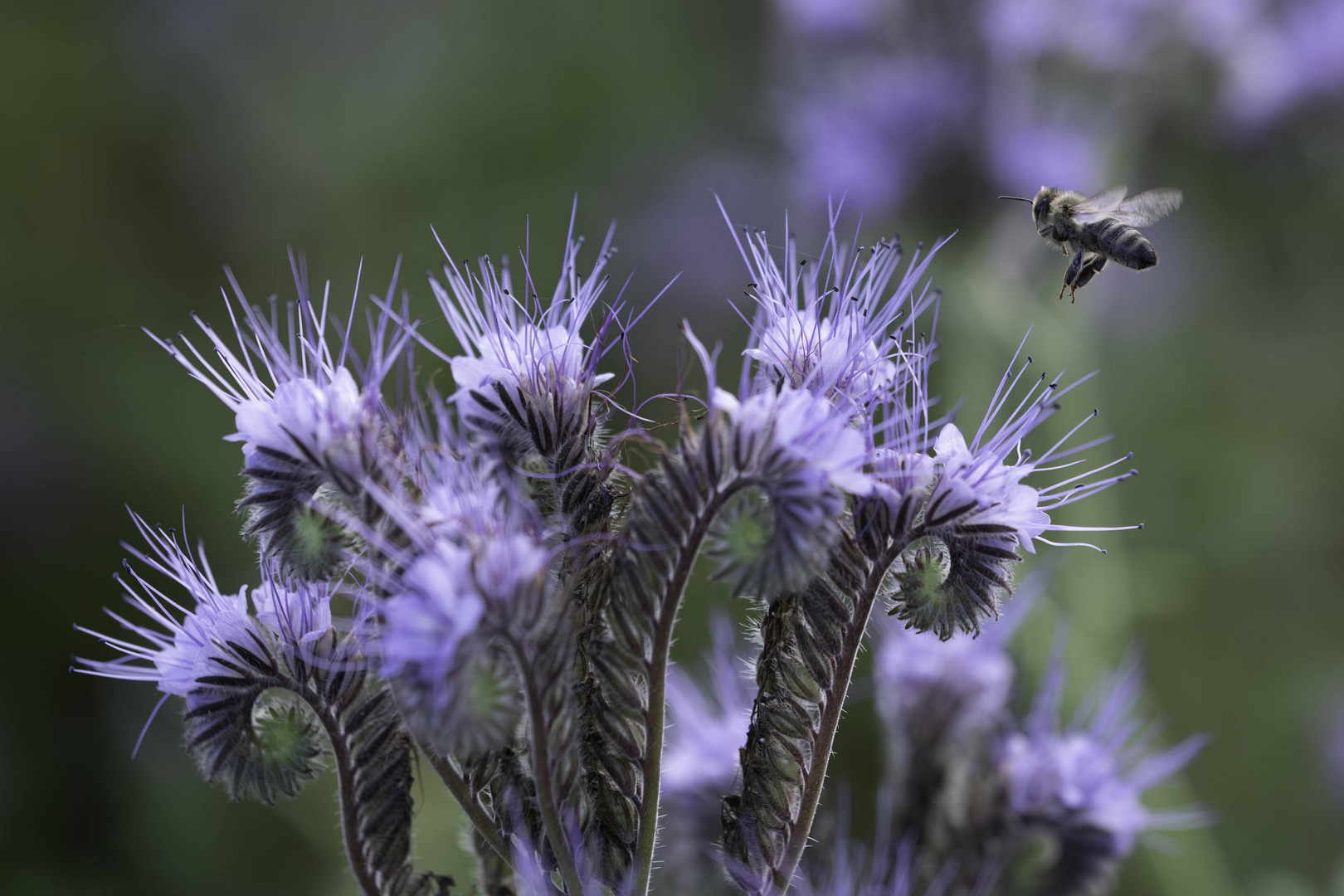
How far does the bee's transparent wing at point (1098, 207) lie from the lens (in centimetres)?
341

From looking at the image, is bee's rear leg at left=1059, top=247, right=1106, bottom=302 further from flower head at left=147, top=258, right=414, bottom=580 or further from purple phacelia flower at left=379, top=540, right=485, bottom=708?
purple phacelia flower at left=379, top=540, right=485, bottom=708

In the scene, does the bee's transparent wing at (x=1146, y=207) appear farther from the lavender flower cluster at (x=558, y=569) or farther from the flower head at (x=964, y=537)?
the flower head at (x=964, y=537)

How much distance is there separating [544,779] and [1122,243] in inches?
88.7

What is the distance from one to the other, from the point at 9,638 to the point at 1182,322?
5780 millimetres

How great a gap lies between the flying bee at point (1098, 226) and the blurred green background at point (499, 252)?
1.34 meters

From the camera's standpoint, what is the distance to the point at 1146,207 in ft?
11.6

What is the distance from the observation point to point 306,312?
7.39ft

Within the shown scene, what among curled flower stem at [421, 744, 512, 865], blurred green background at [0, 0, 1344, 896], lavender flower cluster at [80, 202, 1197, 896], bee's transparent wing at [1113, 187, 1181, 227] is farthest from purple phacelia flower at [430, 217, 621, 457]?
blurred green background at [0, 0, 1344, 896]

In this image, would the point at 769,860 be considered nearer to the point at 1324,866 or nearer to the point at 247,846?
the point at 247,846

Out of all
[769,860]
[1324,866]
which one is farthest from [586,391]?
[1324,866]

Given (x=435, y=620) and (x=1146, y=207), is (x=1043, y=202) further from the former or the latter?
(x=435, y=620)

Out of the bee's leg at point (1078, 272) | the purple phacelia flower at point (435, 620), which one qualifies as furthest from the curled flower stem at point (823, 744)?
the bee's leg at point (1078, 272)

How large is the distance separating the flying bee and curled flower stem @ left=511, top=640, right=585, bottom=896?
6.56 ft

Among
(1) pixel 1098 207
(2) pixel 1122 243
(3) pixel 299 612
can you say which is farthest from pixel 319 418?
(1) pixel 1098 207
